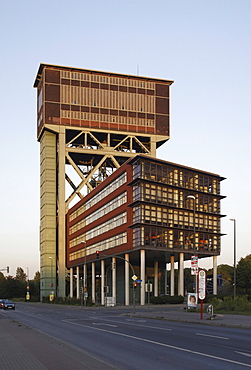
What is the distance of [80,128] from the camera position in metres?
110

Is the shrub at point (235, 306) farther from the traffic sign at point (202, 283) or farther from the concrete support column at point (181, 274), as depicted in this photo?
the concrete support column at point (181, 274)

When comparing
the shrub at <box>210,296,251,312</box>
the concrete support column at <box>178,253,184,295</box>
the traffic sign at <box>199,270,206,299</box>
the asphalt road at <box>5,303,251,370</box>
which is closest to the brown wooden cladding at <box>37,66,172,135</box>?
the concrete support column at <box>178,253,184,295</box>

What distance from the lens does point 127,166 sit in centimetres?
8000

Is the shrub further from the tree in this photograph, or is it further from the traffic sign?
the tree

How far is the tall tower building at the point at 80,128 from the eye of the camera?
363ft

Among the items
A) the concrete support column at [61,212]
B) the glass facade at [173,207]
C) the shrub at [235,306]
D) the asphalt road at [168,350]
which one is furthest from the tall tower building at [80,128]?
the asphalt road at [168,350]

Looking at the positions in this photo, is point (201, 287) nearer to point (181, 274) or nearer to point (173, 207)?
point (173, 207)

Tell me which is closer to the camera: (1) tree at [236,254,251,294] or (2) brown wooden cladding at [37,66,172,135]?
(2) brown wooden cladding at [37,66,172,135]

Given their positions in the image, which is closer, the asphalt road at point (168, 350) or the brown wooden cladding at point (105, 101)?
the asphalt road at point (168, 350)

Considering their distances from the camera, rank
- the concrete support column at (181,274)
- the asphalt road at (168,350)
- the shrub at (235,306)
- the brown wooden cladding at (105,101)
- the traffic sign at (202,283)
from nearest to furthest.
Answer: the asphalt road at (168,350)
the traffic sign at (202,283)
the shrub at (235,306)
the concrete support column at (181,274)
the brown wooden cladding at (105,101)

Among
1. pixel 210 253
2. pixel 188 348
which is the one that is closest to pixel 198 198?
pixel 210 253

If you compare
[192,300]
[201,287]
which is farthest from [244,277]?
[201,287]

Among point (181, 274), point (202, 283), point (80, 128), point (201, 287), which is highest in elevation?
point (80, 128)

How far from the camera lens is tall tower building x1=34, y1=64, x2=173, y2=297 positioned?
11069 centimetres
